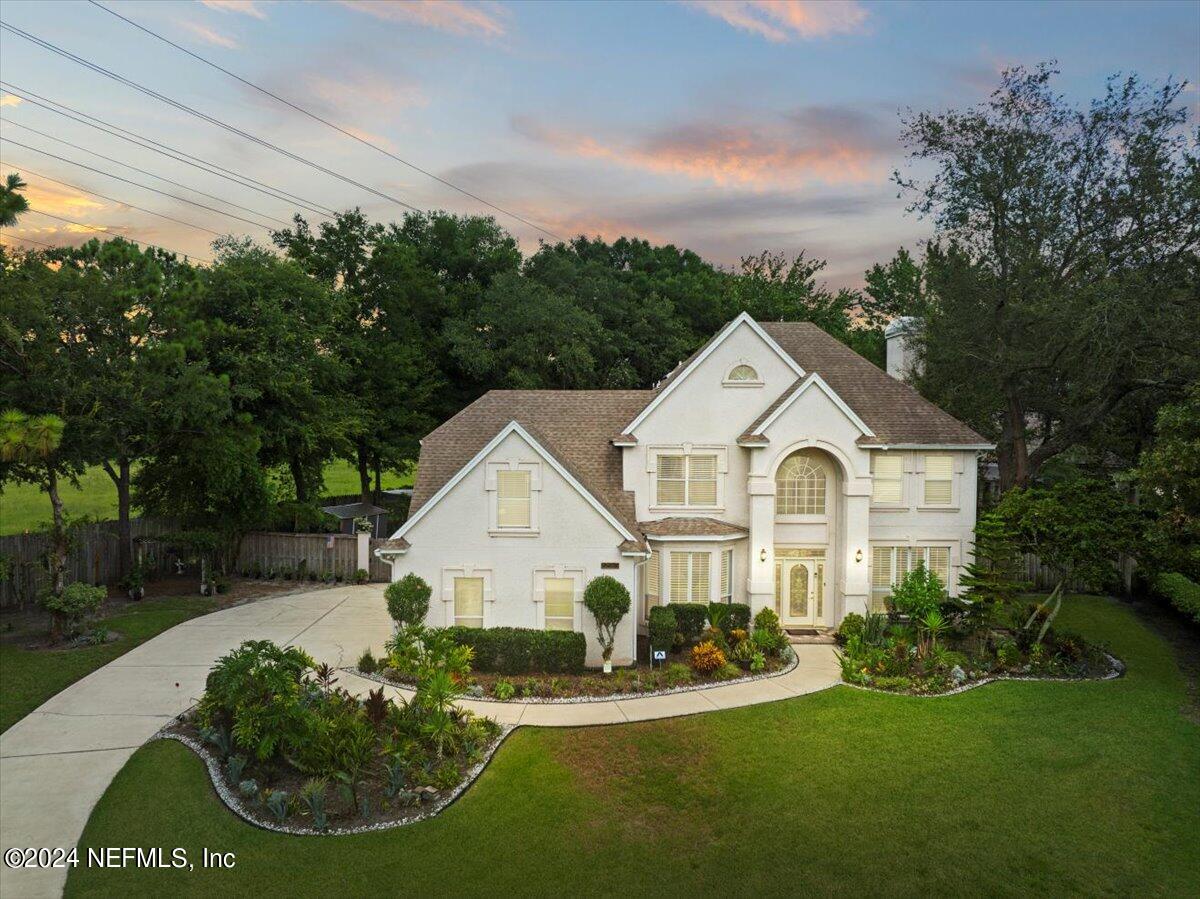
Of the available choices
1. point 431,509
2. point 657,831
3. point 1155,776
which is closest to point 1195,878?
point 1155,776

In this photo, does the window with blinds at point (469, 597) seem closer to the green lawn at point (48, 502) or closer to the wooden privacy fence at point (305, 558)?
the wooden privacy fence at point (305, 558)

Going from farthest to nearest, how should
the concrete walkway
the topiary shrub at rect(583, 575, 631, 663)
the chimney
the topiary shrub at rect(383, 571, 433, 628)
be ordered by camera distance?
the chimney < the topiary shrub at rect(383, 571, 433, 628) < the topiary shrub at rect(583, 575, 631, 663) < the concrete walkway

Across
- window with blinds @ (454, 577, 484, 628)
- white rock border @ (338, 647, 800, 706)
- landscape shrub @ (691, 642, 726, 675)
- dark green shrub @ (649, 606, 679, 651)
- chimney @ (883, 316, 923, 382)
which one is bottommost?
white rock border @ (338, 647, 800, 706)

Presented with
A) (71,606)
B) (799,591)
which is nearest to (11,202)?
(71,606)

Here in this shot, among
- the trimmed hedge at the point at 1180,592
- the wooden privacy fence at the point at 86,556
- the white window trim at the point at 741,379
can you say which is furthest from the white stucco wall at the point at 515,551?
the trimmed hedge at the point at 1180,592

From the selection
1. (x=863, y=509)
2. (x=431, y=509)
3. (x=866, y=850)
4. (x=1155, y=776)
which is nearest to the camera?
(x=866, y=850)

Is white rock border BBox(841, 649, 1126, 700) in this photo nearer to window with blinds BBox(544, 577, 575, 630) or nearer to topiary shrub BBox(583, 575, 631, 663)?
topiary shrub BBox(583, 575, 631, 663)

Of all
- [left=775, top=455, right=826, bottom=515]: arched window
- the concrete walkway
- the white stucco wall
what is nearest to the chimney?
[left=775, top=455, right=826, bottom=515]: arched window

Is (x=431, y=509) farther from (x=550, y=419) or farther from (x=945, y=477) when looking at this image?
(x=945, y=477)
